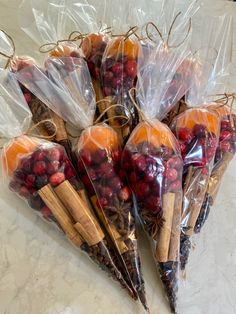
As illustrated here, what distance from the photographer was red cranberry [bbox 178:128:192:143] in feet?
2.30

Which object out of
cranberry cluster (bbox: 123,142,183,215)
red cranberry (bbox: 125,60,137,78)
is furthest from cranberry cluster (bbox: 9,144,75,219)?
red cranberry (bbox: 125,60,137,78)

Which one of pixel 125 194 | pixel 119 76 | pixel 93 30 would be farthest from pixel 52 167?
pixel 93 30

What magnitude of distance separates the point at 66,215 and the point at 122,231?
9 cm

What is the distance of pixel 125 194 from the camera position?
0.65 metres

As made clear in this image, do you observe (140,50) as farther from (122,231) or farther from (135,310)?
(135,310)

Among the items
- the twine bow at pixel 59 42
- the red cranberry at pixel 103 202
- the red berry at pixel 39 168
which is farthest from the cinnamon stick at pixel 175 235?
the twine bow at pixel 59 42

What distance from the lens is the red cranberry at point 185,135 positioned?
27.6 inches

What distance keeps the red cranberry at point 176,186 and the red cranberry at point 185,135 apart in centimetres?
8

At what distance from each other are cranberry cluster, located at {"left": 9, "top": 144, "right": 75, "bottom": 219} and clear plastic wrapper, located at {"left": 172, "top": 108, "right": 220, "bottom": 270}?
19cm

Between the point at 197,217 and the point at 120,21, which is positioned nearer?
the point at 197,217

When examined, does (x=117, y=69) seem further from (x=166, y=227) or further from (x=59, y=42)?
(x=166, y=227)

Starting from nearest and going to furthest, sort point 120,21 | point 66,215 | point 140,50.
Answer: point 66,215
point 140,50
point 120,21

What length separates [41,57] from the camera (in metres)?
0.88

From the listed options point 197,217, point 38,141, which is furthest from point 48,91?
point 197,217
